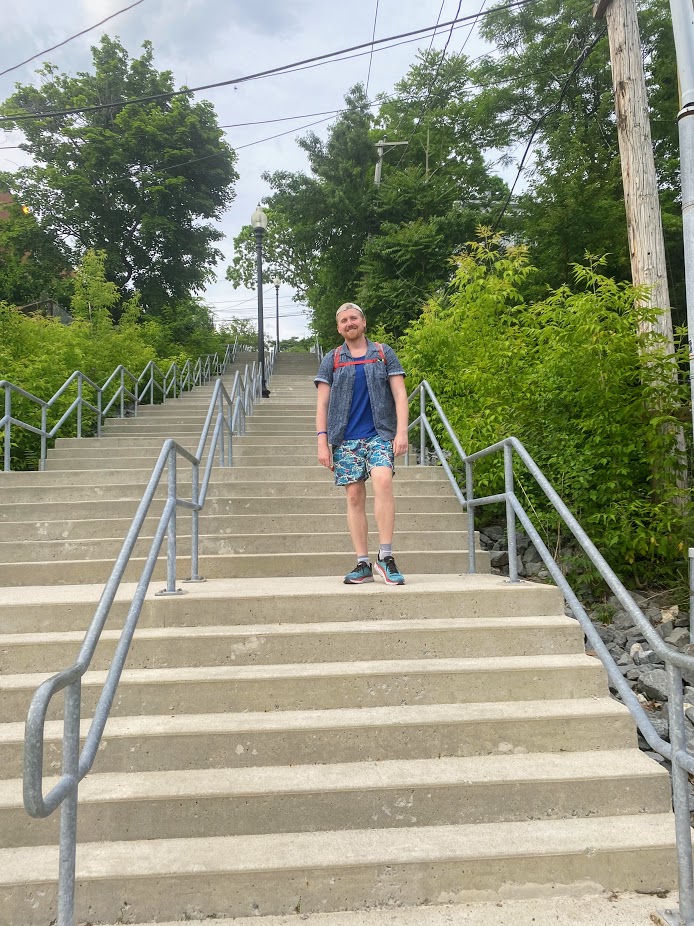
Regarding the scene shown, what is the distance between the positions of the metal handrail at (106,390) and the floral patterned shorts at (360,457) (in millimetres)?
3865

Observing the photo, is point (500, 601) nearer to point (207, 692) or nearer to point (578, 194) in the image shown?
point (207, 692)

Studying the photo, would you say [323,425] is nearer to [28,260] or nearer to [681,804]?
[681,804]

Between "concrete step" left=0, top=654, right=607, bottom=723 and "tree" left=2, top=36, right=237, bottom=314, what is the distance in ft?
75.9

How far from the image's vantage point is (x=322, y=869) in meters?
1.98

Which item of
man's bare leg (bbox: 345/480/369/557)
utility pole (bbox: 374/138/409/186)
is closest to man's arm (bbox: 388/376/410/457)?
man's bare leg (bbox: 345/480/369/557)

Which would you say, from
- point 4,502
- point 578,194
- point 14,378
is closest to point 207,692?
point 4,502

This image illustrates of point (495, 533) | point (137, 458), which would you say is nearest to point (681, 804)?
point (495, 533)

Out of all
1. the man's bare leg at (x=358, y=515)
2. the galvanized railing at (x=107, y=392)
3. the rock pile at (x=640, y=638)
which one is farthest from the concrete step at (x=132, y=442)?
the man's bare leg at (x=358, y=515)

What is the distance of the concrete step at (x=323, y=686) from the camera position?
260 centimetres

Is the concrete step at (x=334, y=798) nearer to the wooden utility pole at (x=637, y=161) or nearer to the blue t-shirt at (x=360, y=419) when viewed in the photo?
the blue t-shirt at (x=360, y=419)

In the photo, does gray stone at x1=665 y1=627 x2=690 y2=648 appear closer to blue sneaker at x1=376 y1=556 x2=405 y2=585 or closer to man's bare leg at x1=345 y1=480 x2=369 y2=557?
blue sneaker at x1=376 y1=556 x2=405 y2=585

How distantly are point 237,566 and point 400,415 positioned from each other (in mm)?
1527

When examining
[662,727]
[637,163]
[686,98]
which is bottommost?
[662,727]

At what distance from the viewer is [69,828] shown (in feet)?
5.82
